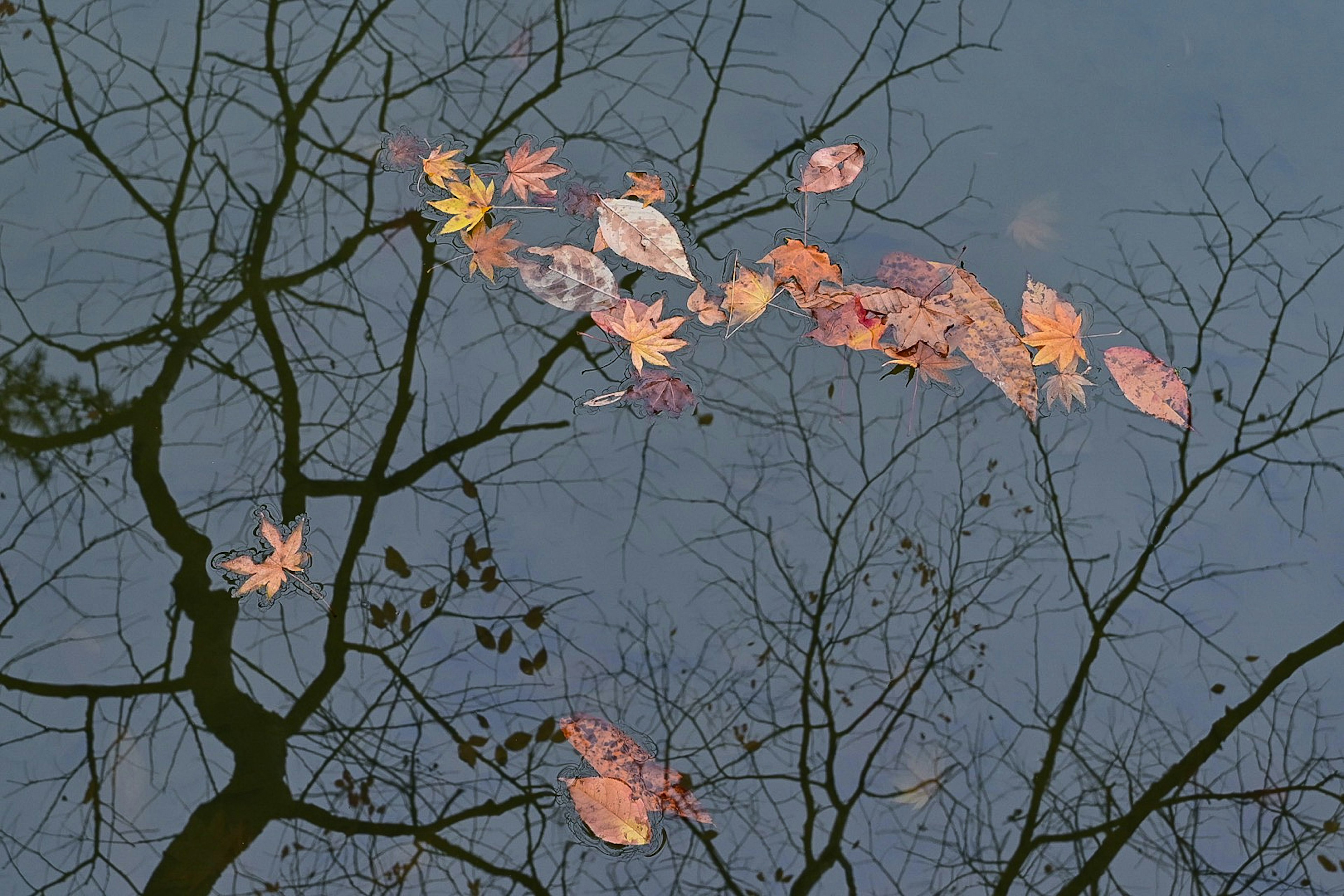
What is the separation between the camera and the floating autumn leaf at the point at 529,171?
158 cm

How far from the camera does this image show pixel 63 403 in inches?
59.6

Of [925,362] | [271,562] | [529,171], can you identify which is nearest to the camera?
[271,562]

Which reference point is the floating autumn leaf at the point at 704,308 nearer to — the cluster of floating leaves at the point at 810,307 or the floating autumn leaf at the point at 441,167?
the cluster of floating leaves at the point at 810,307

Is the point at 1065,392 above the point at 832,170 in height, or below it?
below

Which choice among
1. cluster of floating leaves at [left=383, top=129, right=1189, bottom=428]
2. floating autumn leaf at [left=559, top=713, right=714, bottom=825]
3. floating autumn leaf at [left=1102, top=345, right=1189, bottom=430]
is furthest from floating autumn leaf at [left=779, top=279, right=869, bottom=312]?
floating autumn leaf at [left=559, top=713, right=714, bottom=825]

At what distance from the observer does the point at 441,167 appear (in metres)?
1.62

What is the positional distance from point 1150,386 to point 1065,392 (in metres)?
0.13

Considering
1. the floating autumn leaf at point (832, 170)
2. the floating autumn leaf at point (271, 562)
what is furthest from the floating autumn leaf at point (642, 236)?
the floating autumn leaf at point (271, 562)

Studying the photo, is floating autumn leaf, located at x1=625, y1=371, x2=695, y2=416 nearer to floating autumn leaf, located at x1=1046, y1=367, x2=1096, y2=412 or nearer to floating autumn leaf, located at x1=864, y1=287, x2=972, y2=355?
floating autumn leaf, located at x1=864, y1=287, x2=972, y2=355

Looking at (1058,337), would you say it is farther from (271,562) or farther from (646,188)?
(271,562)

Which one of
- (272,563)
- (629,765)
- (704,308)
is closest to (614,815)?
(629,765)

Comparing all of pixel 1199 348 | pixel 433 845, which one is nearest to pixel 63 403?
pixel 433 845

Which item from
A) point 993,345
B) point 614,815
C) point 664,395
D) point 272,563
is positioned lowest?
point 614,815

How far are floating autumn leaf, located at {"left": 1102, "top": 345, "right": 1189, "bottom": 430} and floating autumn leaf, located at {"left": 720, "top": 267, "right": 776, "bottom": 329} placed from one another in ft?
1.70
